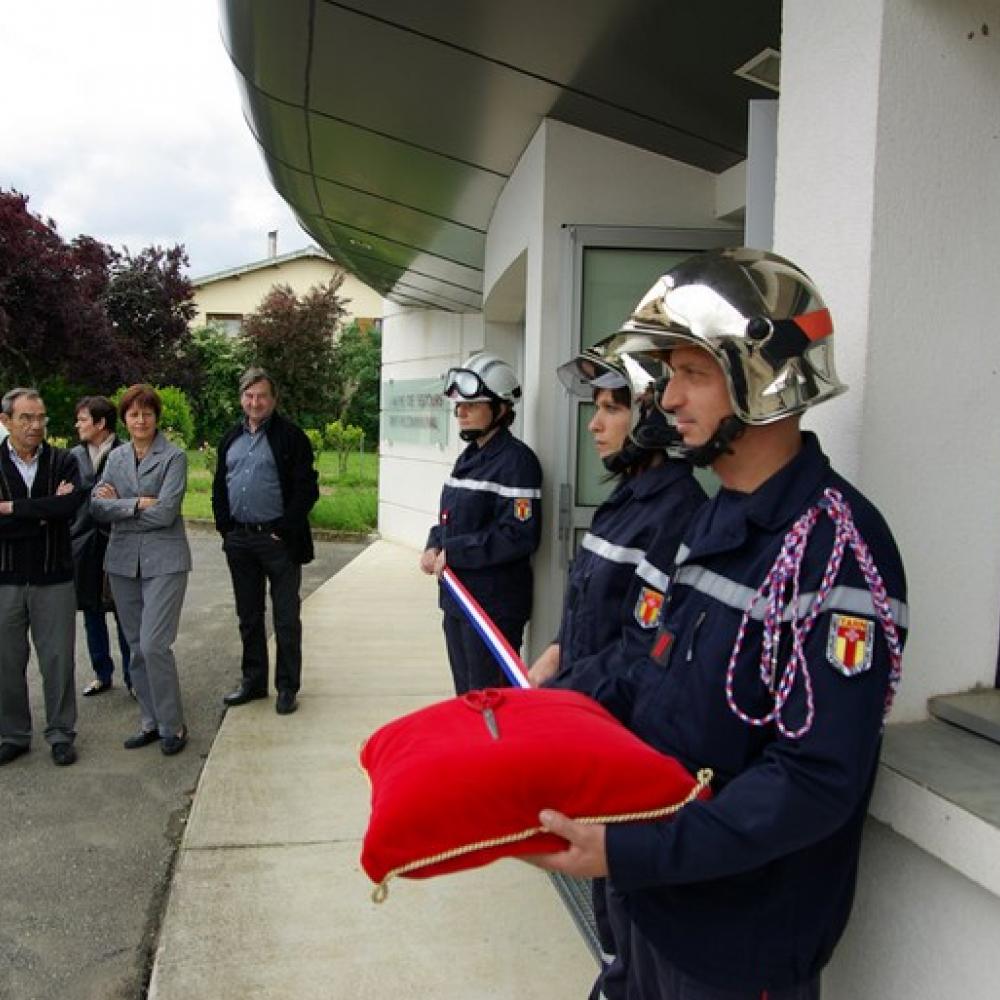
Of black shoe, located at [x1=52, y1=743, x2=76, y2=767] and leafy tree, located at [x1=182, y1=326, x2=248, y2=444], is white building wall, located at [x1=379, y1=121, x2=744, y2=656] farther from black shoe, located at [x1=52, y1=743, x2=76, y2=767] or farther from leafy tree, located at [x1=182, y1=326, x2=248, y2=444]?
leafy tree, located at [x1=182, y1=326, x2=248, y2=444]

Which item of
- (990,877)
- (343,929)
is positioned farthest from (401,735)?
(343,929)

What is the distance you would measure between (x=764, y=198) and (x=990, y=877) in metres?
1.58

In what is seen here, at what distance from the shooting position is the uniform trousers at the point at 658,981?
4.97 ft

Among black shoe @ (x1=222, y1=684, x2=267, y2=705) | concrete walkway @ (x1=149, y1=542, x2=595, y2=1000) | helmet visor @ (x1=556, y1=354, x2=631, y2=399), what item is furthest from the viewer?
black shoe @ (x1=222, y1=684, x2=267, y2=705)

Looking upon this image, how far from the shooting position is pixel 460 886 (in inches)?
136

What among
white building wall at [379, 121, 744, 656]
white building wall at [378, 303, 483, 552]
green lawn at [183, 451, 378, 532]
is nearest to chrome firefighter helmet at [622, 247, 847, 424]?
white building wall at [379, 121, 744, 656]

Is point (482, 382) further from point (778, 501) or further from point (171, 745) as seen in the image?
point (778, 501)

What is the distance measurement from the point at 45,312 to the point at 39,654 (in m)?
13.2

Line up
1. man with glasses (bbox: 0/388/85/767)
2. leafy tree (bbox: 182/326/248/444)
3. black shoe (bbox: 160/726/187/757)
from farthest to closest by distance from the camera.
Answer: leafy tree (bbox: 182/326/248/444) → black shoe (bbox: 160/726/187/757) → man with glasses (bbox: 0/388/85/767)

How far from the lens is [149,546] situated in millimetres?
4750

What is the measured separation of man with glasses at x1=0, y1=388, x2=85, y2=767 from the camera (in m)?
4.46

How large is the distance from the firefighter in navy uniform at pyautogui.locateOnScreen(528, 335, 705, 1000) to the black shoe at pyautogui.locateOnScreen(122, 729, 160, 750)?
3251 millimetres

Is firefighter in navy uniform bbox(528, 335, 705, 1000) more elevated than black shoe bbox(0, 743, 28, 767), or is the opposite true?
firefighter in navy uniform bbox(528, 335, 705, 1000)

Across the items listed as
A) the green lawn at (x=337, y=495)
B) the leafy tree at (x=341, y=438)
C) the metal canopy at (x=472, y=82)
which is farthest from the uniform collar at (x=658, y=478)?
the leafy tree at (x=341, y=438)
